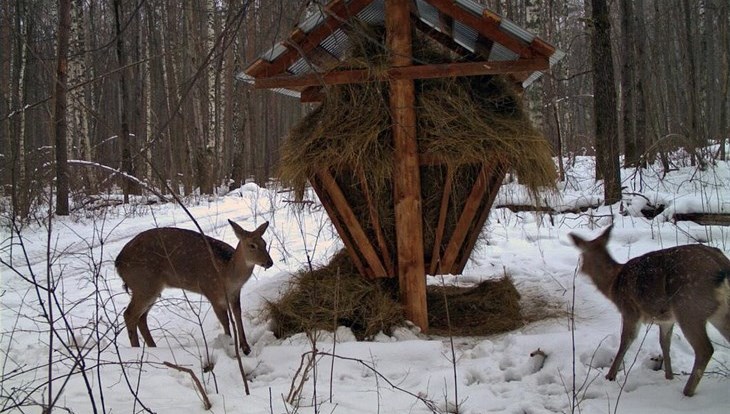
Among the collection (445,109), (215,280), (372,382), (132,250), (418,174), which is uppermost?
(445,109)

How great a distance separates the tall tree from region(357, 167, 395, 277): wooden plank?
18.4 ft

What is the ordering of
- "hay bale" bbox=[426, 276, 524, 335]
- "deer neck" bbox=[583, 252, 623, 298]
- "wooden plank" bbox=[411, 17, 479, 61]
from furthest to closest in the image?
"wooden plank" bbox=[411, 17, 479, 61]
"hay bale" bbox=[426, 276, 524, 335]
"deer neck" bbox=[583, 252, 623, 298]

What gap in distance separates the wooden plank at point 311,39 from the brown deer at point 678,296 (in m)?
3.31

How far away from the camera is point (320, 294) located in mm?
5758

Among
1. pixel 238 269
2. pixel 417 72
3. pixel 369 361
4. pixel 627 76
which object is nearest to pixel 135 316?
pixel 238 269

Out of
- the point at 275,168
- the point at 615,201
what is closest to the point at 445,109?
the point at 275,168

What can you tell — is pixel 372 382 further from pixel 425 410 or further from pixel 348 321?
pixel 348 321

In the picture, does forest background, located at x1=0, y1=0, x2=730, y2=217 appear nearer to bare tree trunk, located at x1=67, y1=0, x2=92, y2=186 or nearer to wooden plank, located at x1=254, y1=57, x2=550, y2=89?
bare tree trunk, located at x1=67, y1=0, x2=92, y2=186

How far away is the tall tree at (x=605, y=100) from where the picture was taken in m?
9.51

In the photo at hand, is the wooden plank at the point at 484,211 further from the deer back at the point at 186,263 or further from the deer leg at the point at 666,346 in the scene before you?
the deer back at the point at 186,263

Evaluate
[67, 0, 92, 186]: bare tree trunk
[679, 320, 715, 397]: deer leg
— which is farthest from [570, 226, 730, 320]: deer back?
[67, 0, 92, 186]: bare tree trunk

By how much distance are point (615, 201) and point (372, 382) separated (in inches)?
283

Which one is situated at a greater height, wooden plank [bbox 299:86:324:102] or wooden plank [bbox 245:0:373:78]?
wooden plank [bbox 245:0:373:78]

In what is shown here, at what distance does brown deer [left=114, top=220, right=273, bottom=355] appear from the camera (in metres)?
5.23
